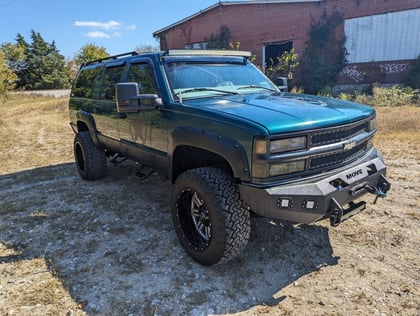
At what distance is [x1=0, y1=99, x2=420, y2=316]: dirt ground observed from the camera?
7.96 ft

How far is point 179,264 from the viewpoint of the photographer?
9.64 ft

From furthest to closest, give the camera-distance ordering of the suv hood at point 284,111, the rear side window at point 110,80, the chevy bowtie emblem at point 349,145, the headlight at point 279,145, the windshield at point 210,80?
the rear side window at point 110,80 < the windshield at point 210,80 < the chevy bowtie emblem at point 349,145 < the suv hood at point 284,111 < the headlight at point 279,145

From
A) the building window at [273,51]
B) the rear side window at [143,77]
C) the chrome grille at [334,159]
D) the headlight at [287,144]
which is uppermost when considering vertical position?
the building window at [273,51]

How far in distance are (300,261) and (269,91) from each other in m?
1.99

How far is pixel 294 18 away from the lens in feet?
59.8

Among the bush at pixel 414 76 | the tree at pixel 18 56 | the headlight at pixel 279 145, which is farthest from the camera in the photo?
the tree at pixel 18 56

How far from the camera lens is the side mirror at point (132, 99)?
2986mm

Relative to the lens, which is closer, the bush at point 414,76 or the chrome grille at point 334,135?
the chrome grille at point 334,135

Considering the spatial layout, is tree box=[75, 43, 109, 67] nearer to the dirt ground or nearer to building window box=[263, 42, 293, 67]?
building window box=[263, 42, 293, 67]

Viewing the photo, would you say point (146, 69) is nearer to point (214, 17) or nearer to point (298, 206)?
point (298, 206)

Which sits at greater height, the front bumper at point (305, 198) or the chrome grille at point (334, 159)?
the chrome grille at point (334, 159)

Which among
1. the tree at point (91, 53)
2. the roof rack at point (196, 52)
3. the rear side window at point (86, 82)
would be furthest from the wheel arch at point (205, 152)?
the tree at point (91, 53)

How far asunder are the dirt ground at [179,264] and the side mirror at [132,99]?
4.64 feet

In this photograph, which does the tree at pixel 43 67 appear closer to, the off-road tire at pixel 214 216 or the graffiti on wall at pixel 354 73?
the graffiti on wall at pixel 354 73
